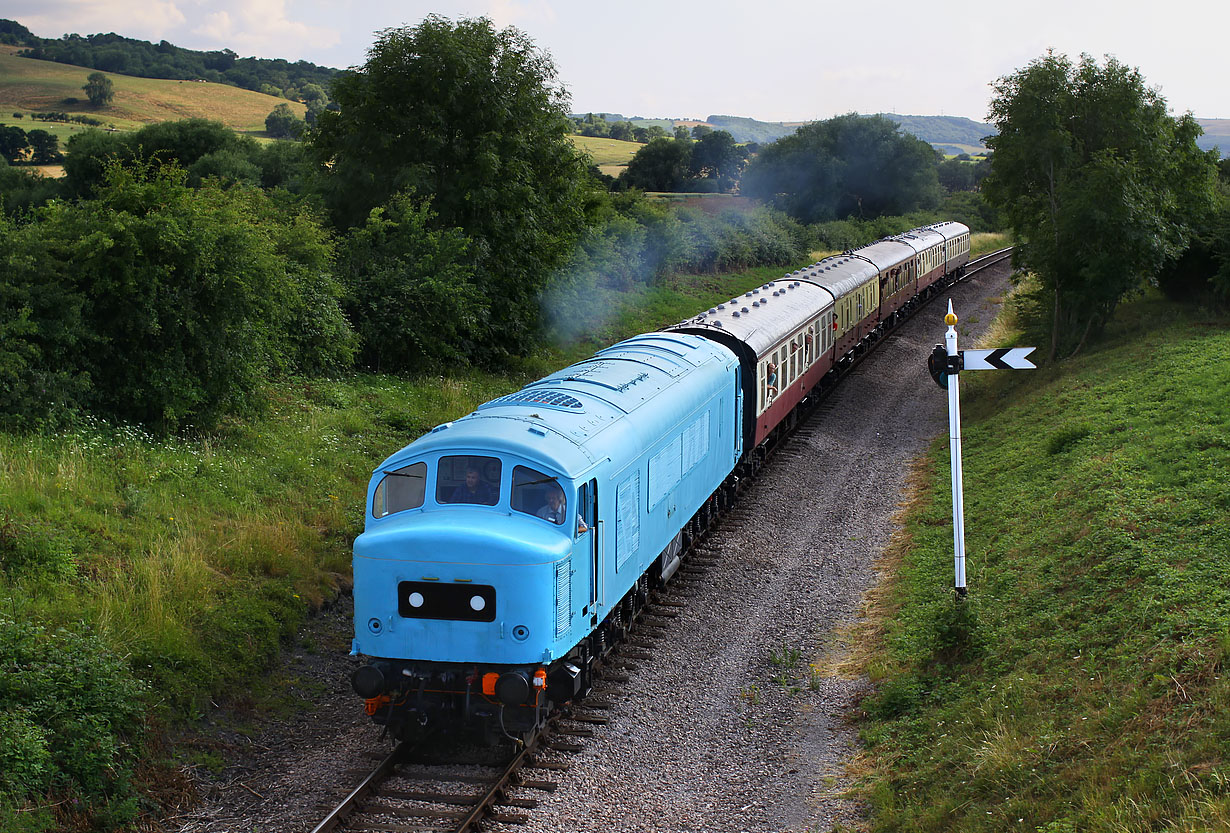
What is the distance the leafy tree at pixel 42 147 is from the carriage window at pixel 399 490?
56.3 meters

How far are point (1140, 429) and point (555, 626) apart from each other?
1408 centimetres

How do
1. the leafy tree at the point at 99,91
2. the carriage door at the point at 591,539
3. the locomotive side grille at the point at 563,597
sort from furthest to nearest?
the leafy tree at the point at 99,91, the carriage door at the point at 591,539, the locomotive side grille at the point at 563,597

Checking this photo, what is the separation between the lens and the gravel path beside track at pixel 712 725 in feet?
31.2

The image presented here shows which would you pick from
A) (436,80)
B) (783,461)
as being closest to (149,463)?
(783,461)

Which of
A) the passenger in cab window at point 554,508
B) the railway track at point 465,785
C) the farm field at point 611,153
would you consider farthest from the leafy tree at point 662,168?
the passenger in cab window at point 554,508

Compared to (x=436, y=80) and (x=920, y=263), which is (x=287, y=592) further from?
(x=920, y=263)

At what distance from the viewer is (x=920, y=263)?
42656 millimetres

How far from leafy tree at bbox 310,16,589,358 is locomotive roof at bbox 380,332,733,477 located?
12.5 metres

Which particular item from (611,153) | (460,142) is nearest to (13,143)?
(460,142)

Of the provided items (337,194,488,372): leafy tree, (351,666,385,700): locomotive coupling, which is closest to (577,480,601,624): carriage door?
(351,666,385,700): locomotive coupling

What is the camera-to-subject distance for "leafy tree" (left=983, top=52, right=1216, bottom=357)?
2586cm

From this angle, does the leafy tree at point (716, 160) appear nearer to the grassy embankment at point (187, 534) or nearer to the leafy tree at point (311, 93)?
the leafy tree at point (311, 93)

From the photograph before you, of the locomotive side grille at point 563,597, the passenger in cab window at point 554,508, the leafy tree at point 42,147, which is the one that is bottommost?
the locomotive side grille at point 563,597

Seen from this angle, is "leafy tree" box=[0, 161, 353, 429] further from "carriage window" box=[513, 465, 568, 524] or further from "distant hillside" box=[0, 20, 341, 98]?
"distant hillside" box=[0, 20, 341, 98]
